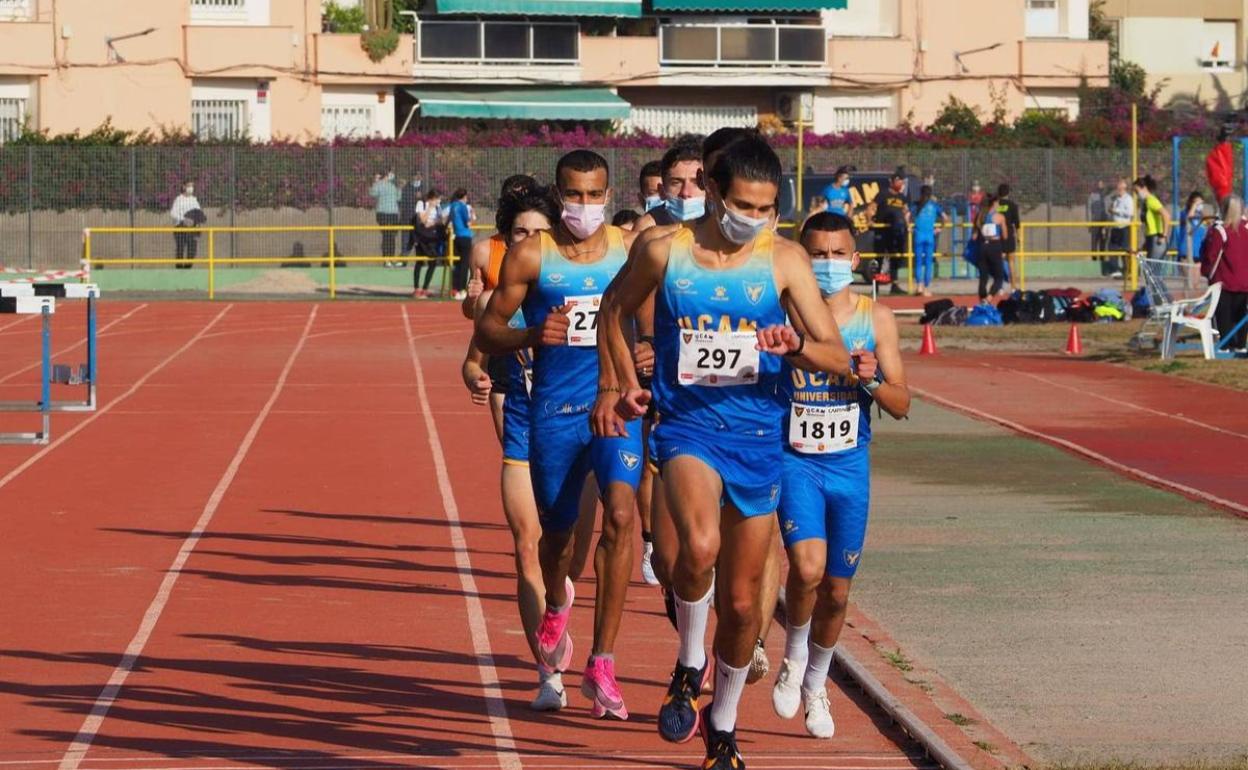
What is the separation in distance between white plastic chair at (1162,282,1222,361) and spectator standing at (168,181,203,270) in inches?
872

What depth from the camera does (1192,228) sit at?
118 ft

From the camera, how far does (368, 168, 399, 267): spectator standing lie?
44.0m

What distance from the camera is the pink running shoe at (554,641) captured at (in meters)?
8.37

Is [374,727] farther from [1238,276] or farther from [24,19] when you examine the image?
[24,19]

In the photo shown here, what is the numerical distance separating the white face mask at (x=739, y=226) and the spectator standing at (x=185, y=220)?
36.1 meters

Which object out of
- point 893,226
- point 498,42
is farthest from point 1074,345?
point 498,42

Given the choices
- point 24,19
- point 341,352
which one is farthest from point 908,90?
point 341,352

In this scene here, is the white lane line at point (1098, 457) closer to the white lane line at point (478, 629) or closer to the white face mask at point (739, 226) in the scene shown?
the white lane line at point (478, 629)

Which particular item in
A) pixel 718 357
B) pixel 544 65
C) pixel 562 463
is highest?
pixel 544 65

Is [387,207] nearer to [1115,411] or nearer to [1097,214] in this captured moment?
[1097,214]

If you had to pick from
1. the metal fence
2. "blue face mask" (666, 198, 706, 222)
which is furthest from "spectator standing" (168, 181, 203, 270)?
"blue face mask" (666, 198, 706, 222)

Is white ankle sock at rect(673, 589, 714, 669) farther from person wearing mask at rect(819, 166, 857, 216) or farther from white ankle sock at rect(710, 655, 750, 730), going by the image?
person wearing mask at rect(819, 166, 857, 216)

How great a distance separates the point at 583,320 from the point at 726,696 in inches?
69.6

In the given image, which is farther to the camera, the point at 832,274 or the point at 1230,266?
the point at 1230,266
